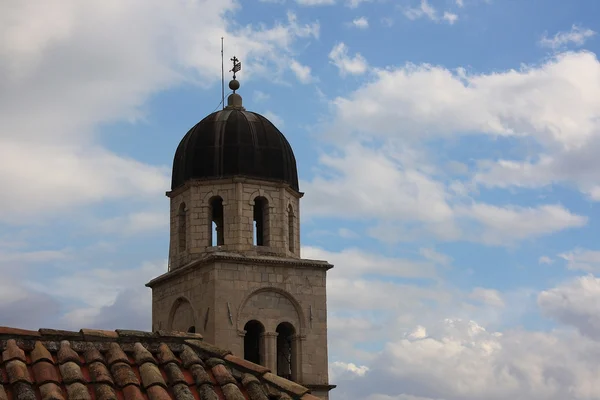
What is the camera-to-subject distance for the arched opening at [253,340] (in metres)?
30.8

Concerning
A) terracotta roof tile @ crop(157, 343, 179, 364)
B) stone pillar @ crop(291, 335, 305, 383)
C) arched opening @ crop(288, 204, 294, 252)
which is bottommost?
terracotta roof tile @ crop(157, 343, 179, 364)

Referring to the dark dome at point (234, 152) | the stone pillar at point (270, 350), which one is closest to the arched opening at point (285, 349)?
the stone pillar at point (270, 350)

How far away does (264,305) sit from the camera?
1216 inches

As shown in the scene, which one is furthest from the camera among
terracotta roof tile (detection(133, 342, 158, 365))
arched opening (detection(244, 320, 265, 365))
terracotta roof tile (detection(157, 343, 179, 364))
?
arched opening (detection(244, 320, 265, 365))

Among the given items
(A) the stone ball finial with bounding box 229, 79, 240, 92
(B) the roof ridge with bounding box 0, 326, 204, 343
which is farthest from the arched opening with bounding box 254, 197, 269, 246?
(B) the roof ridge with bounding box 0, 326, 204, 343

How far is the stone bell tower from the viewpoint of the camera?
30.4 m

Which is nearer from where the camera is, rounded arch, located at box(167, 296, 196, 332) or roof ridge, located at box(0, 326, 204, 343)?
roof ridge, located at box(0, 326, 204, 343)

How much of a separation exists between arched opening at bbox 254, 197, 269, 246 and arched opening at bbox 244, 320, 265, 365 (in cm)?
241

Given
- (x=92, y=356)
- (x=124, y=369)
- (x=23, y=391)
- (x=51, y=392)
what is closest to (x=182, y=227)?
(x=92, y=356)

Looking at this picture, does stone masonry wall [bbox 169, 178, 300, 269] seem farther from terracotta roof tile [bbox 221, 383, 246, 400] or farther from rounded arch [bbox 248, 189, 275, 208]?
terracotta roof tile [bbox 221, 383, 246, 400]

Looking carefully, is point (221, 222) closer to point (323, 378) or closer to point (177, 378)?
point (323, 378)

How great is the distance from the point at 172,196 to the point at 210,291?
3.93 m

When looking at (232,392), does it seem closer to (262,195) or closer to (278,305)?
(278,305)

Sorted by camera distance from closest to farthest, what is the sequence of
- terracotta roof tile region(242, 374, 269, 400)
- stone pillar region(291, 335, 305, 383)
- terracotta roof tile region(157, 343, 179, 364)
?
terracotta roof tile region(242, 374, 269, 400) → terracotta roof tile region(157, 343, 179, 364) → stone pillar region(291, 335, 305, 383)
